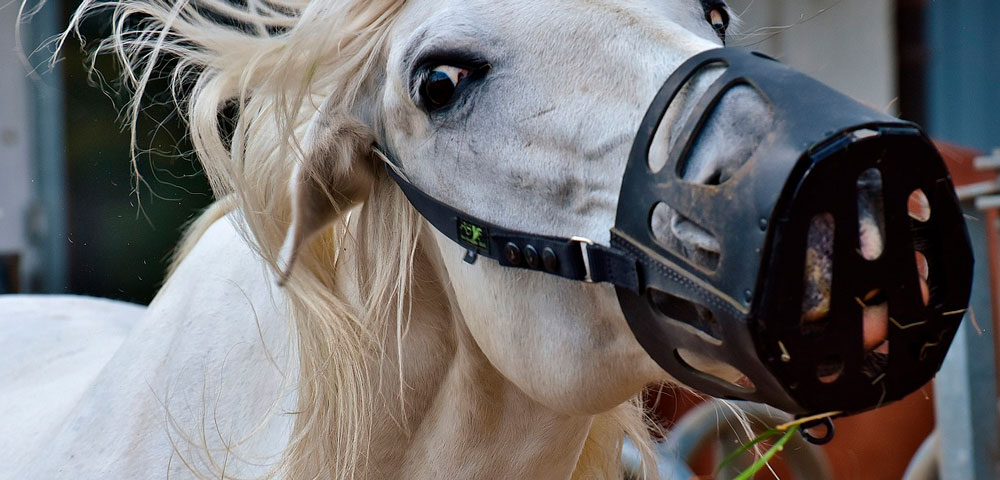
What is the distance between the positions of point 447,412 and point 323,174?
43cm

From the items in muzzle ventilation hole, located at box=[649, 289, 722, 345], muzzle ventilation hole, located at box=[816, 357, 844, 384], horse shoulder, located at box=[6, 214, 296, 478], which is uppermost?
muzzle ventilation hole, located at box=[649, 289, 722, 345]

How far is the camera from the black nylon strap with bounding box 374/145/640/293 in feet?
4.12

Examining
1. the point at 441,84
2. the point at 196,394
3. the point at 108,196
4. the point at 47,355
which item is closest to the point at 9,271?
the point at 108,196

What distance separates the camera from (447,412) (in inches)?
62.4

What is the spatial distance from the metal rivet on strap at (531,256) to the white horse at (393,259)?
4 cm

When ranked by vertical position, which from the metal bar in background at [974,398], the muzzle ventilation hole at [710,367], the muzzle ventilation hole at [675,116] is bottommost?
the metal bar in background at [974,398]

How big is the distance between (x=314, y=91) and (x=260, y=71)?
0.12 meters

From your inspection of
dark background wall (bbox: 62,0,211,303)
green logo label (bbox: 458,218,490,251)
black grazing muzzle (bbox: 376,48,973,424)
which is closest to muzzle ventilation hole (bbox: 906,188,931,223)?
black grazing muzzle (bbox: 376,48,973,424)

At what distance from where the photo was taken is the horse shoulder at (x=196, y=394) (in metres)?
1.67

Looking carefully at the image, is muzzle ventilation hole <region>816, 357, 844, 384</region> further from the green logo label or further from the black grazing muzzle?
the green logo label

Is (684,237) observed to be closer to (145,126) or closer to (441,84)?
(441,84)

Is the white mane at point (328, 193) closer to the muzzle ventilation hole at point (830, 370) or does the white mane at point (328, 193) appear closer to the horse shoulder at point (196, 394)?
the horse shoulder at point (196, 394)

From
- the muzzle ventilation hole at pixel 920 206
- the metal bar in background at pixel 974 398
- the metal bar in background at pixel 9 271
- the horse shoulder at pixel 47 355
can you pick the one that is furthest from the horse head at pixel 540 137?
the metal bar in background at pixel 9 271

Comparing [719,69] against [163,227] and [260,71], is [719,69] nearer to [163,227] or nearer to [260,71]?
[260,71]
